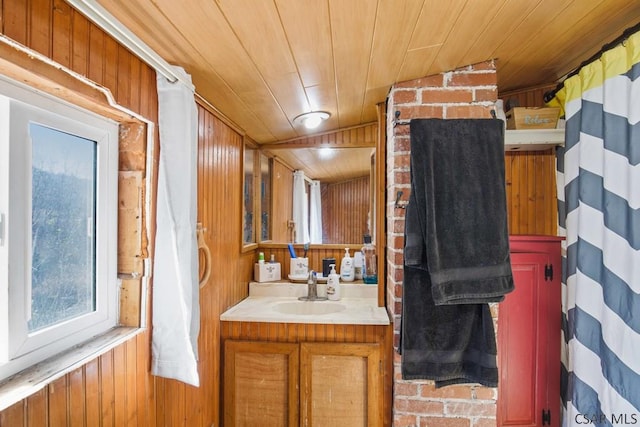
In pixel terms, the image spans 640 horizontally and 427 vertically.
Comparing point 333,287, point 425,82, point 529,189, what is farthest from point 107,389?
point 529,189

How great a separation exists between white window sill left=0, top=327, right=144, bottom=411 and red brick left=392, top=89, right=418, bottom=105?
4.74 ft

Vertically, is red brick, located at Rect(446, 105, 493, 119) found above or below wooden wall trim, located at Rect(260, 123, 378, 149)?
below

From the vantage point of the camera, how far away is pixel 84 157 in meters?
1.00

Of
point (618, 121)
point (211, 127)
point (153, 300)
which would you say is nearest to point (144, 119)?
point (211, 127)

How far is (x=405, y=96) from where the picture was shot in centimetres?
146

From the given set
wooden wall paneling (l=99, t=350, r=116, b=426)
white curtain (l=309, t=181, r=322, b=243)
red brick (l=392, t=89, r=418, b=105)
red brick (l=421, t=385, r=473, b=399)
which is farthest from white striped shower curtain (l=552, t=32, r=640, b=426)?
wooden wall paneling (l=99, t=350, r=116, b=426)

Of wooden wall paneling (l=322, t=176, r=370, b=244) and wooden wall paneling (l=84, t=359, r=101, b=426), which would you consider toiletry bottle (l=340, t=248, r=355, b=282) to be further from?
wooden wall paneling (l=84, t=359, r=101, b=426)

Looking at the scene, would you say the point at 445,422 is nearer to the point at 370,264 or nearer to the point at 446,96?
the point at 370,264

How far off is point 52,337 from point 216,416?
1.04m

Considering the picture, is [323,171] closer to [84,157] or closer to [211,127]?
[211,127]

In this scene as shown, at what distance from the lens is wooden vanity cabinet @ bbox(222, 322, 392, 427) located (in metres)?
1.54

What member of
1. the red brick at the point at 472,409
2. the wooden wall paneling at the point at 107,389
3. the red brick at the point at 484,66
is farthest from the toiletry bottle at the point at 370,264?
the wooden wall paneling at the point at 107,389

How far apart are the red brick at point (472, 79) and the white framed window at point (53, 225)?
1419mm

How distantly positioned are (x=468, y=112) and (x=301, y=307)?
142cm
